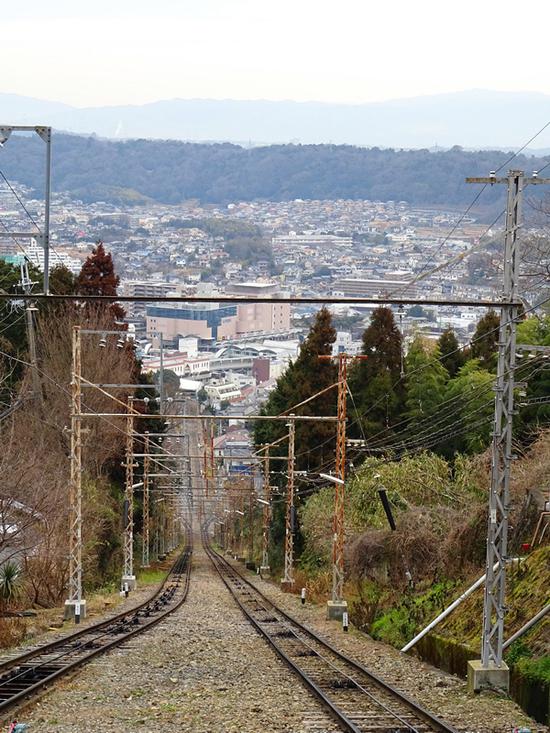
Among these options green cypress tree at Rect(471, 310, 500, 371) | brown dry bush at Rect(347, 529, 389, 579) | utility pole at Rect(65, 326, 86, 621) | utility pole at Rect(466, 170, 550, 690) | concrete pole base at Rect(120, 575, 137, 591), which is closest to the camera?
utility pole at Rect(466, 170, 550, 690)

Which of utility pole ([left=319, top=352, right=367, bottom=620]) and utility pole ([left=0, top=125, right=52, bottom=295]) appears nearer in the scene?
utility pole ([left=0, top=125, right=52, bottom=295])

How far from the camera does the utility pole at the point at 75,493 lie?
28375 millimetres

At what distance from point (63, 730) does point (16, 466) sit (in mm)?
20642

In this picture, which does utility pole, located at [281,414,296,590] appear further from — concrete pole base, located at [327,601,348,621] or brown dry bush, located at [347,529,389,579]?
concrete pole base, located at [327,601,348,621]

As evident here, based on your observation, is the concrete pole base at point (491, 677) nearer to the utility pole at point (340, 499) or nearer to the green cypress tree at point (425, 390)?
the utility pole at point (340, 499)

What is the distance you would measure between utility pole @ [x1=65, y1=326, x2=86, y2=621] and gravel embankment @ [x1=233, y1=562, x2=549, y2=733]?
5911 mm

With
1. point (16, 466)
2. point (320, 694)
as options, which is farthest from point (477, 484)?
point (320, 694)

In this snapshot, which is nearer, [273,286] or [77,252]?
[273,286]

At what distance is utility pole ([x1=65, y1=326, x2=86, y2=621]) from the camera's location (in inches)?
1117

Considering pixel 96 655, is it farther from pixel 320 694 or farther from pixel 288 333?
pixel 288 333

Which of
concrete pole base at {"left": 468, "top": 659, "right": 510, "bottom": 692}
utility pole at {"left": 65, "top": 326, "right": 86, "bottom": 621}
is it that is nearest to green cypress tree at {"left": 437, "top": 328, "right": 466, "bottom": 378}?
utility pole at {"left": 65, "top": 326, "right": 86, "bottom": 621}

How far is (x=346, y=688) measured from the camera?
18219 millimetres

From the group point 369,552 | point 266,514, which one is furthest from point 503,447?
point 266,514

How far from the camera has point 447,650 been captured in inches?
814
